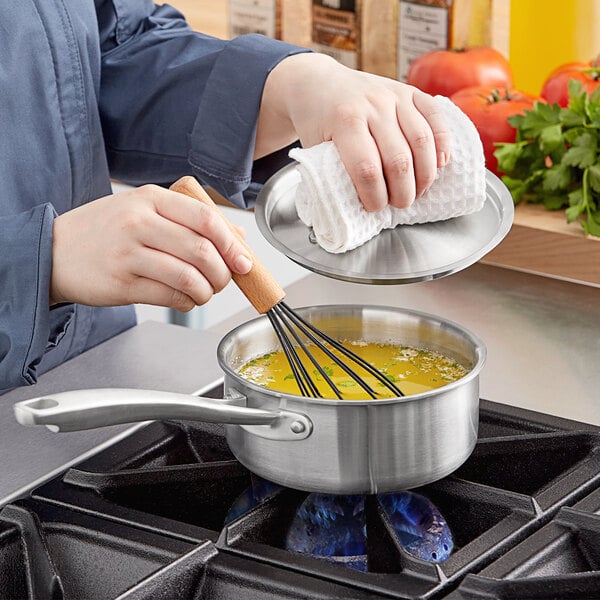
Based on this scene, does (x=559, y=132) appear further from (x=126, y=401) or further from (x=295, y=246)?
(x=126, y=401)

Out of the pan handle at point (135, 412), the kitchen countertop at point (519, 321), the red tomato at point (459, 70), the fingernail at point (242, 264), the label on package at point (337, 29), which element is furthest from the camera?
the label on package at point (337, 29)

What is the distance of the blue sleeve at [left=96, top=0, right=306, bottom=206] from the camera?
3.09 feet

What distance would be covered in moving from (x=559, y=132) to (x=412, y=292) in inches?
8.9

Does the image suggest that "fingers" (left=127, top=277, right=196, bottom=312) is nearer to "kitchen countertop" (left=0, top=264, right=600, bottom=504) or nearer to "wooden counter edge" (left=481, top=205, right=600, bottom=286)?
"kitchen countertop" (left=0, top=264, right=600, bottom=504)

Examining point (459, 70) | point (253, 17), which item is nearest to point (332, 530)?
point (459, 70)

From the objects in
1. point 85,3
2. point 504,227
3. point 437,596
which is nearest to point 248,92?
point 85,3

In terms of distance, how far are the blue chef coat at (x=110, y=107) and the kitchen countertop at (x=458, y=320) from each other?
54 millimetres

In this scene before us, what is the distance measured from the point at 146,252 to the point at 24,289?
11cm

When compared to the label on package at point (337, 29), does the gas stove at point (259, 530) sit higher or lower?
lower

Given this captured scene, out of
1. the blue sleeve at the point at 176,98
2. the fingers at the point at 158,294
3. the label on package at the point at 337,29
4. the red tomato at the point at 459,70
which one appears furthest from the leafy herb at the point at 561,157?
the fingers at the point at 158,294

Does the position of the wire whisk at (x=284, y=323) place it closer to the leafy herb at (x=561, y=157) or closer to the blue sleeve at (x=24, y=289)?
the blue sleeve at (x=24, y=289)

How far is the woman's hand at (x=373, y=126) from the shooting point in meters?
0.71

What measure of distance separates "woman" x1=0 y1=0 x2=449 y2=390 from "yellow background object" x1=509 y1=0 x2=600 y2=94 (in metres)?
0.52

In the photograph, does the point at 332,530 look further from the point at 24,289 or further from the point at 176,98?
the point at 176,98
